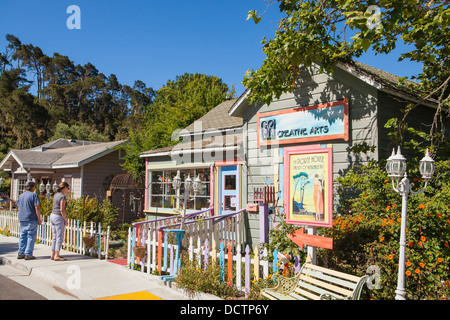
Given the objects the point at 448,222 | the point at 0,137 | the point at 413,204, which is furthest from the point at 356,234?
the point at 0,137

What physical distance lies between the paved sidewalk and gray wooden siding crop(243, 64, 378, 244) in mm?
3704

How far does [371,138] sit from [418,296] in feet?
11.5

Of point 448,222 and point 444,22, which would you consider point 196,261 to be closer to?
point 448,222

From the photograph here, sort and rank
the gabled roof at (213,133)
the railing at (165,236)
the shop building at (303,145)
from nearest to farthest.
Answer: the shop building at (303,145) < the railing at (165,236) < the gabled roof at (213,133)

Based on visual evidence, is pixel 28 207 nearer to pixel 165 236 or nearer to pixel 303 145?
pixel 165 236

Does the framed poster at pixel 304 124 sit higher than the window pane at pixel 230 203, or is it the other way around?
the framed poster at pixel 304 124

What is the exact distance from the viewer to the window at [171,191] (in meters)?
12.7

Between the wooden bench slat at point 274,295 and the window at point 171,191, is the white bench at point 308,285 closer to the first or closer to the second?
the wooden bench slat at point 274,295

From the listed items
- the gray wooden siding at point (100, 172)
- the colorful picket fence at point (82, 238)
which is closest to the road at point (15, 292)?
the colorful picket fence at point (82, 238)

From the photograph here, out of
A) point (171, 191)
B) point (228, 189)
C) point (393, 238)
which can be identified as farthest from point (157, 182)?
point (393, 238)

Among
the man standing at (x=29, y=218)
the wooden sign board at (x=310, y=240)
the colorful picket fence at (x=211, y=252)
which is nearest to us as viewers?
the wooden sign board at (x=310, y=240)

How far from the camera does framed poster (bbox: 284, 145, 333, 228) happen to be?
17.9 feet

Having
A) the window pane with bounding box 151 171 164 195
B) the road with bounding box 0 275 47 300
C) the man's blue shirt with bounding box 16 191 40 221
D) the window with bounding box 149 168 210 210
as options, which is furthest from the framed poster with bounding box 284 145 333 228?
the window pane with bounding box 151 171 164 195

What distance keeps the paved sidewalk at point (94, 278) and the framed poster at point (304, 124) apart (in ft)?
14.6
